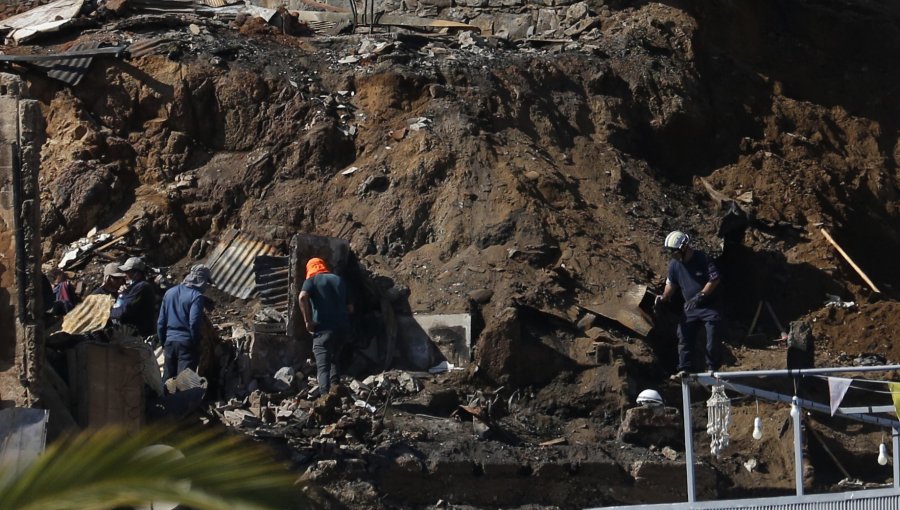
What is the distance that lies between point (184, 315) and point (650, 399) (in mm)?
4071

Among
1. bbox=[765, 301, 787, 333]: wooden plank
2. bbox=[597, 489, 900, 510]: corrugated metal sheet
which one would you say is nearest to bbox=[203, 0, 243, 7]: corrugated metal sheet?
bbox=[765, 301, 787, 333]: wooden plank

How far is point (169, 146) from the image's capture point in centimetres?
1711

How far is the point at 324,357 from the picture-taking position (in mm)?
13250

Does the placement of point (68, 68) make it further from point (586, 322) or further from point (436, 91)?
point (586, 322)

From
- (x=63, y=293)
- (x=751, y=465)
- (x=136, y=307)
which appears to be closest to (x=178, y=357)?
(x=136, y=307)

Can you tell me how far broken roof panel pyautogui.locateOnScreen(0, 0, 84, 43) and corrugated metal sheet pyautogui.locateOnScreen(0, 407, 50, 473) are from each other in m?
9.55

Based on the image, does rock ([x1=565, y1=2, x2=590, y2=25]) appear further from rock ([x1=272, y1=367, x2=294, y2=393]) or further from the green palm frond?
the green palm frond

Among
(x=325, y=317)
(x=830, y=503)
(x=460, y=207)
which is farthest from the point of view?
(x=460, y=207)

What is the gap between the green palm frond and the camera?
5.25 meters

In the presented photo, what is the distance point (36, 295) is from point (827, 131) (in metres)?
11.7

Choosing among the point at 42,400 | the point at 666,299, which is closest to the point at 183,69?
the point at 666,299

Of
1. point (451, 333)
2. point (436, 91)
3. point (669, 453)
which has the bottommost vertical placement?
point (669, 453)

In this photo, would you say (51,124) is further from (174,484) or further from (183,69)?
(174,484)

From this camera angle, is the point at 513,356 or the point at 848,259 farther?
the point at 848,259
